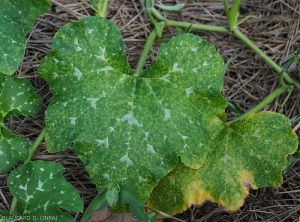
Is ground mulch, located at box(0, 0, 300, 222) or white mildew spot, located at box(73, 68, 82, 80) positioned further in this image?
ground mulch, located at box(0, 0, 300, 222)

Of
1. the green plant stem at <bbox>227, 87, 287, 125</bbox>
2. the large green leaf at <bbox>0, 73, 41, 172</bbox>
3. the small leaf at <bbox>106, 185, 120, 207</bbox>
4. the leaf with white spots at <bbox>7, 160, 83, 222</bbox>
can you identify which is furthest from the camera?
the green plant stem at <bbox>227, 87, 287, 125</bbox>

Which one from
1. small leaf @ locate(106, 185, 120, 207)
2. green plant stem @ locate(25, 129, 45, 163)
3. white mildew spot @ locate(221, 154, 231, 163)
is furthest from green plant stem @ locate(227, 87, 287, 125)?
green plant stem @ locate(25, 129, 45, 163)

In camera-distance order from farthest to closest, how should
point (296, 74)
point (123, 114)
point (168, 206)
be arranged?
point (296, 74), point (168, 206), point (123, 114)

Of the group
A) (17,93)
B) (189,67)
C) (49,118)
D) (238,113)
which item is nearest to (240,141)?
(238,113)

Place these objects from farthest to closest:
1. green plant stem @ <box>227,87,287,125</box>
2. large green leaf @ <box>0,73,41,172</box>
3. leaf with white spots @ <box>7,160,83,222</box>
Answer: green plant stem @ <box>227,87,287,125</box> < large green leaf @ <box>0,73,41,172</box> < leaf with white spots @ <box>7,160,83,222</box>

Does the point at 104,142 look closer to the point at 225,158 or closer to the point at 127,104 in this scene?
the point at 127,104

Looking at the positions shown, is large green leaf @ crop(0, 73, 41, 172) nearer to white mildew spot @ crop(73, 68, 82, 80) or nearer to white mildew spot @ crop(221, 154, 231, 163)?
white mildew spot @ crop(73, 68, 82, 80)

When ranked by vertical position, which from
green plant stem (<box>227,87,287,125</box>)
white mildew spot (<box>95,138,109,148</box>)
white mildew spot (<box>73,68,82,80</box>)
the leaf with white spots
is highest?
white mildew spot (<box>73,68,82,80</box>)

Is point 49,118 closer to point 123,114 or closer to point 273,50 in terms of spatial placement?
point 123,114
